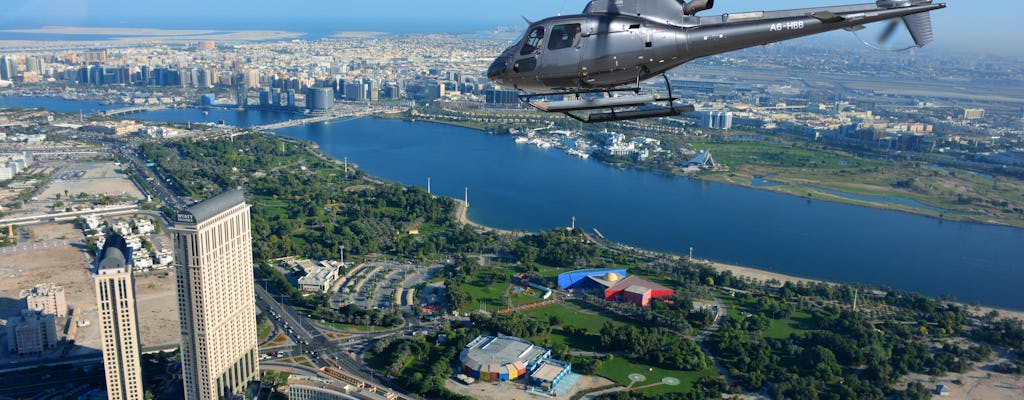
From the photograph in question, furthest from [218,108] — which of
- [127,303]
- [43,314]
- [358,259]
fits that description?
[127,303]

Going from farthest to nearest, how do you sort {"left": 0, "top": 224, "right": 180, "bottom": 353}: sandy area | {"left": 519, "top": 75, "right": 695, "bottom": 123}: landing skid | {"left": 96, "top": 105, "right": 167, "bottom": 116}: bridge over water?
{"left": 96, "top": 105, "right": 167, "bottom": 116}: bridge over water
{"left": 0, "top": 224, "right": 180, "bottom": 353}: sandy area
{"left": 519, "top": 75, "right": 695, "bottom": 123}: landing skid

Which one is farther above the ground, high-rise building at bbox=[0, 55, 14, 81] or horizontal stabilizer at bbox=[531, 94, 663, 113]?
horizontal stabilizer at bbox=[531, 94, 663, 113]

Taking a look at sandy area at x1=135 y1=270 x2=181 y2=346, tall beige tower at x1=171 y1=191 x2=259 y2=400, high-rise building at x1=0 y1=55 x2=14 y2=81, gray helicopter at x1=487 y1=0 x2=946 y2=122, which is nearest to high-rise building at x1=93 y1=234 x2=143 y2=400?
tall beige tower at x1=171 y1=191 x2=259 y2=400

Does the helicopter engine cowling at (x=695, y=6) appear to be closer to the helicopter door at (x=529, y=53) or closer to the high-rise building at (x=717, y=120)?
the helicopter door at (x=529, y=53)

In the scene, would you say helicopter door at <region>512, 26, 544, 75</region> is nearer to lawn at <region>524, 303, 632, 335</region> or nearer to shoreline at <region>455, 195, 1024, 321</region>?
lawn at <region>524, 303, 632, 335</region>

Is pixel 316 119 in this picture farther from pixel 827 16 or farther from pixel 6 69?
pixel 827 16

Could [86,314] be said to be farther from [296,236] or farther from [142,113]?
[142,113]
